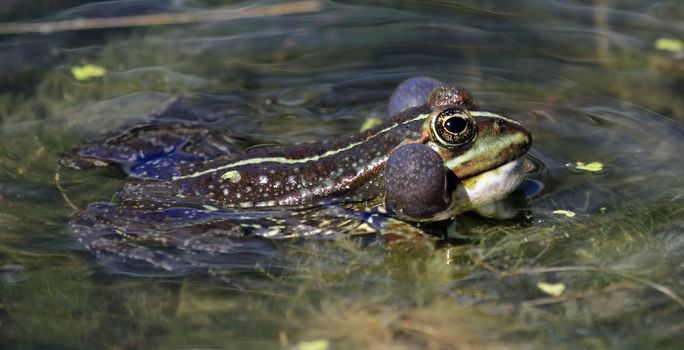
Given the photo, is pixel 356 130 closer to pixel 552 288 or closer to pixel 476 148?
pixel 476 148

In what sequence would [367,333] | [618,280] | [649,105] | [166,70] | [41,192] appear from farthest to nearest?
[166,70] < [649,105] < [41,192] < [618,280] < [367,333]

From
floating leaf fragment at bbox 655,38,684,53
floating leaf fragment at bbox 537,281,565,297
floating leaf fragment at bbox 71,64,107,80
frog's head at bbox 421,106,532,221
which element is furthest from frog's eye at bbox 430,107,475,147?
floating leaf fragment at bbox 71,64,107,80

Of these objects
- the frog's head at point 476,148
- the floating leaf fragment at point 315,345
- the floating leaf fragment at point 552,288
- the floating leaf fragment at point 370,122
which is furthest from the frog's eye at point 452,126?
the floating leaf fragment at point 315,345

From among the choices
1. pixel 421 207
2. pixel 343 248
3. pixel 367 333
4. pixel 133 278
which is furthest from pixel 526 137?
pixel 133 278

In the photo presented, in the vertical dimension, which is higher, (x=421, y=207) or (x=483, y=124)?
(x=483, y=124)

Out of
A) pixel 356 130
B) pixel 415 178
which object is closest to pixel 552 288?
pixel 415 178

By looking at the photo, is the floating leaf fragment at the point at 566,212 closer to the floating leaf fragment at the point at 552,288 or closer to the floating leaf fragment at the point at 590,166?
the floating leaf fragment at the point at 590,166

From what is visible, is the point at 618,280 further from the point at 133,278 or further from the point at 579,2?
the point at 579,2

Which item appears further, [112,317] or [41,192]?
[41,192]
